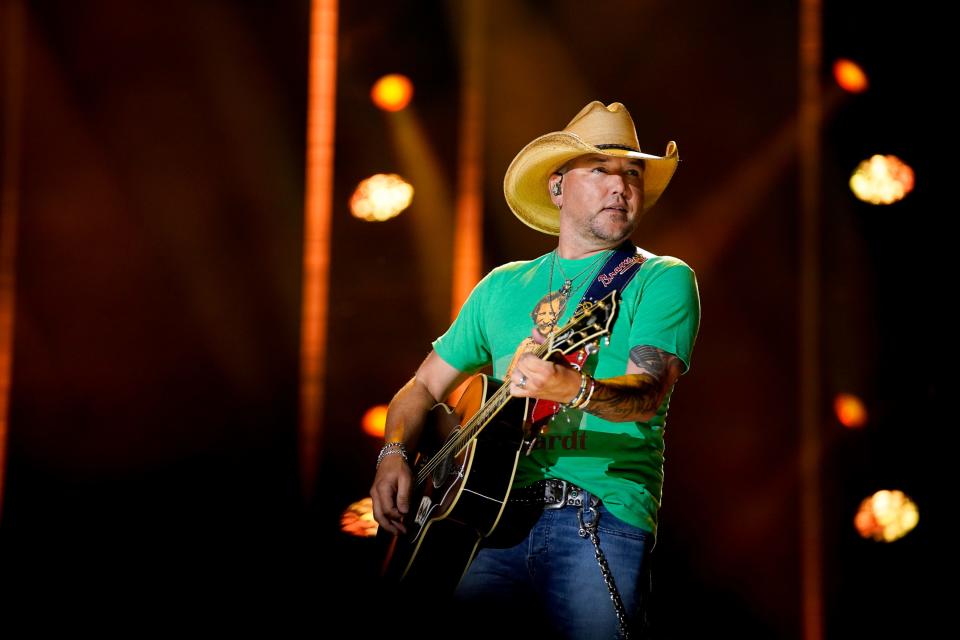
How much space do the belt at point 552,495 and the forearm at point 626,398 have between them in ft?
0.96

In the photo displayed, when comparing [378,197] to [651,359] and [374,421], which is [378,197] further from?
[651,359]

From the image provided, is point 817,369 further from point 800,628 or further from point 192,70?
point 192,70

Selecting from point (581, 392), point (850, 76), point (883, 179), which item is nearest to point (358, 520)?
point (581, 392)

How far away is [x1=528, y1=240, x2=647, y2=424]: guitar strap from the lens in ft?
7.54

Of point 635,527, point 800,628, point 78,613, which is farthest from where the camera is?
point 800,628

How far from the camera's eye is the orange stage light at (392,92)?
173 inches

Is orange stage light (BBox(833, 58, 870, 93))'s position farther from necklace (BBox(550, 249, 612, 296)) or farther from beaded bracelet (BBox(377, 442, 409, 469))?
beaded bracelet (BBox(377, 442, 409, 469))

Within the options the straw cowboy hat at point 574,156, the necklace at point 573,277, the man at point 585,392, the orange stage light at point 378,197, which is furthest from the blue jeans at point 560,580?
the orange stage light at point 378,197

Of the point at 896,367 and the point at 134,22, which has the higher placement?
the point at 134,22

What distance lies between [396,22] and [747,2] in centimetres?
165

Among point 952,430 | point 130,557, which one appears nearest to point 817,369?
point 952,430

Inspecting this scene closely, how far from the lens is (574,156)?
2773 millimetres

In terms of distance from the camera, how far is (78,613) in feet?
13.3

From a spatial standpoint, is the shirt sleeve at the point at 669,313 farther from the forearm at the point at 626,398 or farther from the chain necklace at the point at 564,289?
the chain necklace at the point at 564,289
